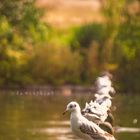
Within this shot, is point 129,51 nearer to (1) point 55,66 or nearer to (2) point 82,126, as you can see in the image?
(1) point 55,66

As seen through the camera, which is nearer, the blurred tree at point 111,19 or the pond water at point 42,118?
the pond water at point 42,118

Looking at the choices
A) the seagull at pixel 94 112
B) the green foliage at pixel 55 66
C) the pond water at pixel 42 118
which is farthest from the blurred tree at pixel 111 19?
the seagull at pixel 94 112

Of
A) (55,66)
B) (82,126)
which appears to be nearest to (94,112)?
(82,126)

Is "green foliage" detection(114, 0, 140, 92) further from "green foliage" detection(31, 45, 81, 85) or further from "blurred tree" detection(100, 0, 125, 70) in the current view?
"green foliage" detection(31, 45, 81, 85)

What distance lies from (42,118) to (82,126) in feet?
54.9

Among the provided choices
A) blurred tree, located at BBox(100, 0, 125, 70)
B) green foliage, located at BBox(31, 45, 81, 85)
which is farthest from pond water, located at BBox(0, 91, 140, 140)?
blurred tree, located at BBox(100, 0, 125, 70)

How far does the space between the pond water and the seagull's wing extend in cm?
688

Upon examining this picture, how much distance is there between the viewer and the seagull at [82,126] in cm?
→ 1956

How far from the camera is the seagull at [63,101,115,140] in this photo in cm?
1956

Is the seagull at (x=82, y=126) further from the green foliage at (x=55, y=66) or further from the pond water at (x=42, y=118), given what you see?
the green foliage at (x=55, y=66)

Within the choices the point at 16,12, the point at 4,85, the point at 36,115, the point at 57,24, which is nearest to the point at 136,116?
the point at 36,115

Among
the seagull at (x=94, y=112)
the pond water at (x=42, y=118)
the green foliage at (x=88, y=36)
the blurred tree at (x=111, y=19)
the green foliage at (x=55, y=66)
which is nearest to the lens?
the seagull at (x=94, y=112)

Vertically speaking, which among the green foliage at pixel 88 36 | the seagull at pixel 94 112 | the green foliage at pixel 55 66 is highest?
the green foliage at pixel 88 36

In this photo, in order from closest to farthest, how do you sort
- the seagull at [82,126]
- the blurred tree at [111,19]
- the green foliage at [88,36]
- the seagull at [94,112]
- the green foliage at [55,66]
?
the seagull at [82,126] → the seagull at [94,112] → the green foliage at [55,66] → the blurred tree at [111,19] → the green foliage at [88,36]
